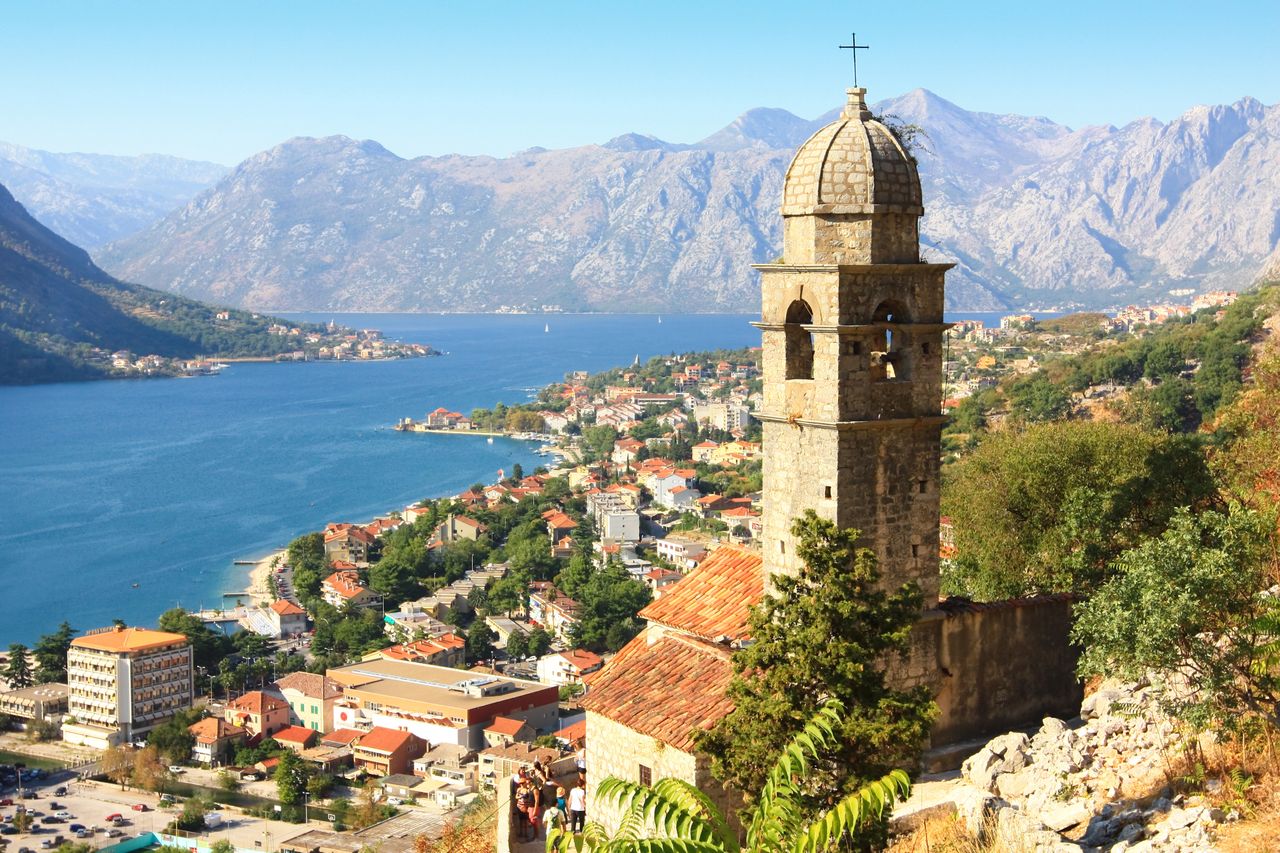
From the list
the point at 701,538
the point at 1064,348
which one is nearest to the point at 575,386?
the point at 1064,348

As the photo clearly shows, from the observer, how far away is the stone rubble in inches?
272

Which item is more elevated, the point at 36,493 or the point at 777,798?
the point at 777,798

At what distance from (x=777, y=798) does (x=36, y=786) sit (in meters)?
39.0

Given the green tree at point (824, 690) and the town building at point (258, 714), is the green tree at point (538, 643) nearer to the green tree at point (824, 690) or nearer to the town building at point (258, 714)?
the town building at point (258, 714)

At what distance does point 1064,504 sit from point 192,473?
269 ft

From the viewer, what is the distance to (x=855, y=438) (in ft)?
29.6

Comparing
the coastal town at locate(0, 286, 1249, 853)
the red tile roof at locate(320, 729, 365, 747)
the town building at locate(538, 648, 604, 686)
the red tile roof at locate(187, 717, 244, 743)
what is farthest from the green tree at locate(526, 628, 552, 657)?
the red tile roof at locate(187, 717, 244, 743)

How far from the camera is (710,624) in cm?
1020

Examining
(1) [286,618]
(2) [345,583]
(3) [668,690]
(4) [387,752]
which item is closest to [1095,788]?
(3) [668,690]

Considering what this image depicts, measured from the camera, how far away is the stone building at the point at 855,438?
355 inches

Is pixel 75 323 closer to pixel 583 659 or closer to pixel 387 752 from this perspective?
pixel 583 659

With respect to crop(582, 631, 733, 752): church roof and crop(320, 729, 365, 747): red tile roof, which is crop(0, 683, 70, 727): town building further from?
crop(582, 631, 733, 752): church roof

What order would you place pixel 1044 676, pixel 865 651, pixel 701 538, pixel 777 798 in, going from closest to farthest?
1. pixel 777 798
2. pixel 865 651
3. pixel 1044 676
4. pixel 701 538

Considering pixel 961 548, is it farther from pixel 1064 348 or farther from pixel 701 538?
pixel 1064 348
